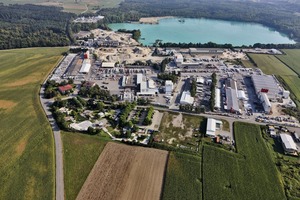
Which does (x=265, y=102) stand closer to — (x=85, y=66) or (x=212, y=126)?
(x=212, y=126)

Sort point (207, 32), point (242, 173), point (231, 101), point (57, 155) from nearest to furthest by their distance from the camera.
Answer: point (242, 173) < point (57, 155) < point (231, 101) < point (207, 32)

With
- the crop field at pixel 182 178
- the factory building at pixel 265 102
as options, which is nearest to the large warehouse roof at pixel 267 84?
the factory building at pixel 265 102

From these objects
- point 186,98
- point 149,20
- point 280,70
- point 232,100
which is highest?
point 149,20

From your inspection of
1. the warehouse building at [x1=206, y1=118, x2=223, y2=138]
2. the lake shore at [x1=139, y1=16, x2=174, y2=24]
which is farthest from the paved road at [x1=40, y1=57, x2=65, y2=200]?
the lake shore at [x1=139, y1=16, x2=174, y2=24]

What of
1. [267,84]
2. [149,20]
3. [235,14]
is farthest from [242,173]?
[235,14]

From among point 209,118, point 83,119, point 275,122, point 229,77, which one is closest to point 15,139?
point 83,119

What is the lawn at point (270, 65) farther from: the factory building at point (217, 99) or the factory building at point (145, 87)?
the factory building at point (145, 87)
